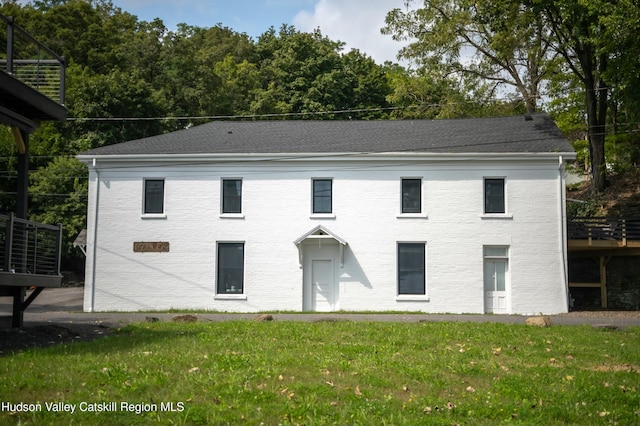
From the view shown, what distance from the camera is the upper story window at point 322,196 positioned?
28.8 m

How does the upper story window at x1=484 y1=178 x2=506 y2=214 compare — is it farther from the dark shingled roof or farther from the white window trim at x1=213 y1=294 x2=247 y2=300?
the white window trim at x1=213 y1=294 x2=247 y2=300

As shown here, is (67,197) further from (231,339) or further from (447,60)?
(231,339)

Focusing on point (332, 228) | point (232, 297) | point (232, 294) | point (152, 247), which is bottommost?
point (232, 297)

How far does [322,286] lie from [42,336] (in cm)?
1486

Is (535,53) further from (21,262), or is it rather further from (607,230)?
(21,262)

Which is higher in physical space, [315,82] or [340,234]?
[315,82]

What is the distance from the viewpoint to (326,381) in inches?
389

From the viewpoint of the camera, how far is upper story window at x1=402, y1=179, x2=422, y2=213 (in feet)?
93.9

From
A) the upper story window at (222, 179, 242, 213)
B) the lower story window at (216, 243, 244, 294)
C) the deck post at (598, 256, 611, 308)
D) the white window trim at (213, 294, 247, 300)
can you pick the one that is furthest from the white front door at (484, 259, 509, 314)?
the upper story window at (222, 179, 242, 213)

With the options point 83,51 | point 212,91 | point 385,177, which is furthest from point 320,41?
point 385,177

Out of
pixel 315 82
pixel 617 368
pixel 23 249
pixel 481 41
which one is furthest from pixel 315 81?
pixel 617 368

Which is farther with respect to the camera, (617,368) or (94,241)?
(94,241)

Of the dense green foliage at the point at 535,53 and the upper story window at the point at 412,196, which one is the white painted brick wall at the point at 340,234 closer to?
the upper story window at the point at 412,196

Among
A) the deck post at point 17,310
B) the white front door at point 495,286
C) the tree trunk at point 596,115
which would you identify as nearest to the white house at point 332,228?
the white front door at point 495,286
